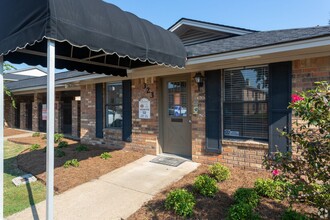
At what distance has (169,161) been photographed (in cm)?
608

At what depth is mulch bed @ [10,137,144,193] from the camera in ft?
16.5

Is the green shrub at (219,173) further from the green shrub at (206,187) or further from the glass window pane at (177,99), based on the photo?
the glass window pane at (177,99)

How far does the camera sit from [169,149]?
22.3 ft

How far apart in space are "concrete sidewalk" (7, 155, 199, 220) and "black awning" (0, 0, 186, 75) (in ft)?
8.14

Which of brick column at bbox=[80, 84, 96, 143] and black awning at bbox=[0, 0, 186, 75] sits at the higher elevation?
black awning at bbox=[0, 0, 186, 75]

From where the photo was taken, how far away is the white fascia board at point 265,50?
148 inches

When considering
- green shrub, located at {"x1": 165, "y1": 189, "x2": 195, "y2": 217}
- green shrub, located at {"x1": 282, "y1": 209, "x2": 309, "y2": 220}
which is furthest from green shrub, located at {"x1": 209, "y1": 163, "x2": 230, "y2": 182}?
green shrub, located at {"x1": 282, "y1": 209, "x2": 309, "y2": 220}

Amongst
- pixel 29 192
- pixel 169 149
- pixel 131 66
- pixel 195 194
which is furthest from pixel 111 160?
pixel 195 194

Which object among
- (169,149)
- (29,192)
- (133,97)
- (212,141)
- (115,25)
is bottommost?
(29,192)

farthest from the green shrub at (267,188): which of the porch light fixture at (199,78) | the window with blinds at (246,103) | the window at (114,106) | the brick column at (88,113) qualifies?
the brick column at (88,113)

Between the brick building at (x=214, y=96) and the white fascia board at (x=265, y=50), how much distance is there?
1 centimetres

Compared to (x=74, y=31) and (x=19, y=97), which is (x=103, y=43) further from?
(x=19, y=97)

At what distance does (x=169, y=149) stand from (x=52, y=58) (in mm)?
4561

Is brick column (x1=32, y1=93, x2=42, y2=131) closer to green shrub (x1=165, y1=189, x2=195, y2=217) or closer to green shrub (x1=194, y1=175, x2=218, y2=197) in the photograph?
green shrub (x1=194, y1=175, x2=218, y2=197)
